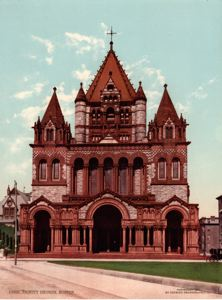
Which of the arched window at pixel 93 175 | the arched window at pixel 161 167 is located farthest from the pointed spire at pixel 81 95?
the arched window at pixel 161 167

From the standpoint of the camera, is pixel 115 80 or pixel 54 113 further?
pixel 115 80

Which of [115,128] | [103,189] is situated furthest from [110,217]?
[115,128]

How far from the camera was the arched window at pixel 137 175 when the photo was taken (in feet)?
214

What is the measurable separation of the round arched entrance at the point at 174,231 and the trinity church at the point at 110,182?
120 mm

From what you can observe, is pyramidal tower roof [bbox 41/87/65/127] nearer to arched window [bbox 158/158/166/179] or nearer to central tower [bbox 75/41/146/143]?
central tower [bbox 75/41/146/143]

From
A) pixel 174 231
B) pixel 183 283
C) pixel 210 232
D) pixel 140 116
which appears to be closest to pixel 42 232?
pixel 174 231

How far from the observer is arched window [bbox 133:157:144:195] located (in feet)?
214

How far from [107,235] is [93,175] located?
26.7 ft

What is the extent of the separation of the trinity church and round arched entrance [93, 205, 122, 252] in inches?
4.8

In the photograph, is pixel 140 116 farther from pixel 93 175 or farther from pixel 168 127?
pixel 93 175

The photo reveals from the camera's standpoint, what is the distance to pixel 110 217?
63031mm

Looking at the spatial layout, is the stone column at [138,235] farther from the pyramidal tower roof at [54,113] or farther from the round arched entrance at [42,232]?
the pyramidal tower roof at [54,113]

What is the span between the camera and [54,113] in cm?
6800

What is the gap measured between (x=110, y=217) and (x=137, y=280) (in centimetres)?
3653
